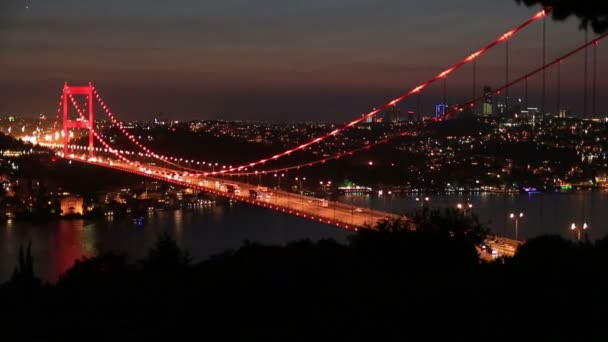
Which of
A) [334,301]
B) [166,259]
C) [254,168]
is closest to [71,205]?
[254,168]

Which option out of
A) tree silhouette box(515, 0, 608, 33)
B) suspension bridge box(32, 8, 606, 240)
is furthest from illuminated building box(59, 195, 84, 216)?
tree silhouette box(515, 0, 608, 33)

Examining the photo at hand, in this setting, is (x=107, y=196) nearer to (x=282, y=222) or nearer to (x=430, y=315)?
(x=282, y=222)

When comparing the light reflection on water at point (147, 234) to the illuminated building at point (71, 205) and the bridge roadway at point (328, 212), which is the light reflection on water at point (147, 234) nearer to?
the bridge roadway at point (328, 212)

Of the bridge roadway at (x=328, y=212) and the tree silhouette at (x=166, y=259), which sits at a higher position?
the bridge roadway at (x=328, y=212)

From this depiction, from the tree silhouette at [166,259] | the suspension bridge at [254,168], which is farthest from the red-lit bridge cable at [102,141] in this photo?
the tree silhouette at [166,259]

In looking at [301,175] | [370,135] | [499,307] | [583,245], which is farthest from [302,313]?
[301,175]

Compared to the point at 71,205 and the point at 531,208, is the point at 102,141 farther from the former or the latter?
the point at 531,208
